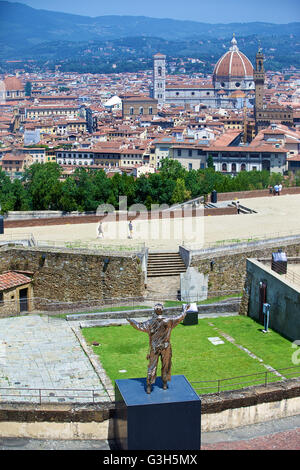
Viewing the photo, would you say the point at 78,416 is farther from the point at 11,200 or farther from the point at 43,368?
the point at 11,200

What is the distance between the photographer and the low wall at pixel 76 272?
18.8m

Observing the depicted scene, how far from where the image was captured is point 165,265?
19562 millimetres

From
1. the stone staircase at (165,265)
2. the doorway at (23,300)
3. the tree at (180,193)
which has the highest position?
the tree at (180,193)

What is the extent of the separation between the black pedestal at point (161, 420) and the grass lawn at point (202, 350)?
2.03 metres

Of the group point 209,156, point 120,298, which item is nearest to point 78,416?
point 120,298

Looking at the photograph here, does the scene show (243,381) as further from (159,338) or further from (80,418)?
(80,418)

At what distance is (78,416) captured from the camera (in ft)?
34.2

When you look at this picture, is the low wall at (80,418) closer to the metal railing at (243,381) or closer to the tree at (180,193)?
the metal railing at (243,381)

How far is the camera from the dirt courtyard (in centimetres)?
2108

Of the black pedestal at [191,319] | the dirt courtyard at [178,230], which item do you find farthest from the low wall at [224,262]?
the black pedestal at [191,319]

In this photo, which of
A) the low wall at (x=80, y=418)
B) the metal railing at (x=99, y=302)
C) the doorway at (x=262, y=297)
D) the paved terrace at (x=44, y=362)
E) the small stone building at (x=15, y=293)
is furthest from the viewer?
the small stone building at (x=15, y=293)

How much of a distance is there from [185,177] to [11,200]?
349 inches

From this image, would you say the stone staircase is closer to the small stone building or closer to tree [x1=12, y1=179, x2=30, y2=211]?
the small stone building

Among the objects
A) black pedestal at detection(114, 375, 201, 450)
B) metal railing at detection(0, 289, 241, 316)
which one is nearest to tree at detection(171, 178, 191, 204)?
metal railing at detection(0, 289, 241, 316)
